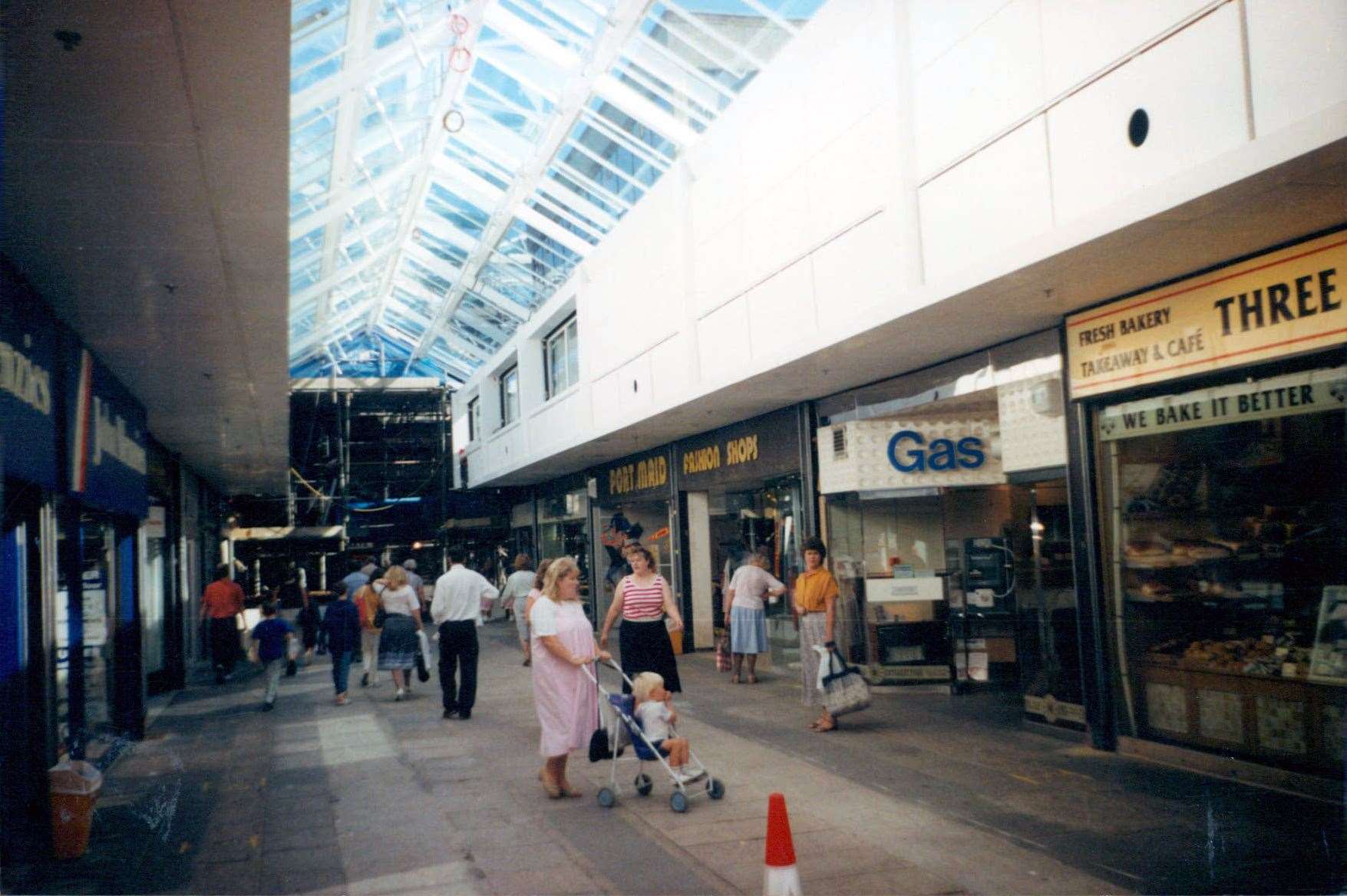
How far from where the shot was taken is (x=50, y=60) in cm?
412

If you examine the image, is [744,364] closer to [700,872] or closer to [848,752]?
[848,752]

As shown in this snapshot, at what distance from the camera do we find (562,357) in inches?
846

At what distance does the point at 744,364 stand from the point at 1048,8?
539cm

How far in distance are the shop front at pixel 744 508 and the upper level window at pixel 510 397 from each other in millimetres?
8972

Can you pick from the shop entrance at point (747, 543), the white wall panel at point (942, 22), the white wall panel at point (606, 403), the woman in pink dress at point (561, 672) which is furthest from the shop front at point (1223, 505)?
the white wall panel at point (606, 403)

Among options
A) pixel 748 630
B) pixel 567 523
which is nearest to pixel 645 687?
pixel 748 630

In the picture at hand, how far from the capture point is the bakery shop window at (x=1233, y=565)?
647 centimetres

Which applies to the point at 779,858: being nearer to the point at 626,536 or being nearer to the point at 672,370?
the point at 672,370

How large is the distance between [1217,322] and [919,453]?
4553mm

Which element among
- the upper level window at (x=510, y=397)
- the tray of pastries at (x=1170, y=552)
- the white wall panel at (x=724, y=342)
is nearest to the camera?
the tray of pastries at (x=1170, y=552)

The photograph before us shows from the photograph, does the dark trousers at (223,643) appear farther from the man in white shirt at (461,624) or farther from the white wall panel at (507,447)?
the white wall panel at (507,447)

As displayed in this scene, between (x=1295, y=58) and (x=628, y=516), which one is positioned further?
(x=628, y=516)

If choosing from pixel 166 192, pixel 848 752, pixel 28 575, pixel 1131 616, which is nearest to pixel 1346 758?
pixel 1131 616

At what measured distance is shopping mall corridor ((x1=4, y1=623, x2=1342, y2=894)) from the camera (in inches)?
207
